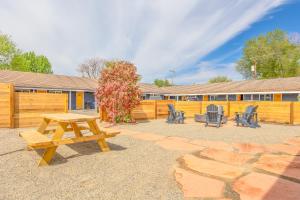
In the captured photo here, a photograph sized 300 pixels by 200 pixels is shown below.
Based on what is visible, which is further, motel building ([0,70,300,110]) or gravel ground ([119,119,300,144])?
motel building ([0,70,300,110])

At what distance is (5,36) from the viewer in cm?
3728

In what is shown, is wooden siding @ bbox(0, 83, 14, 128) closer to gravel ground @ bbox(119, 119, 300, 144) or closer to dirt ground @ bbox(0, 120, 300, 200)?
dirt ground @ bbox(0, 120, 300, 200)

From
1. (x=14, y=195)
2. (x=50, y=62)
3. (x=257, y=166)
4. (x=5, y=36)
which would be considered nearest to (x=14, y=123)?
(x=14, y=195)

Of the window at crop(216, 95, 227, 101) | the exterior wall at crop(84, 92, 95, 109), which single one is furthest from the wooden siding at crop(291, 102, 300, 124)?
the exterior wall at crop(84, 92, 95, 109)

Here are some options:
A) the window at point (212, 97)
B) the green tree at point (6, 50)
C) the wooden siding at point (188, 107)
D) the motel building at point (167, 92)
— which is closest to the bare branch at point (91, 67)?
the green tree at point (6, 50)

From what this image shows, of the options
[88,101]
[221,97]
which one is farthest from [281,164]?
[88,101]

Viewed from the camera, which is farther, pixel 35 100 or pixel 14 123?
pixel 35 100

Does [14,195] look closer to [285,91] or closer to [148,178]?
[148,178]

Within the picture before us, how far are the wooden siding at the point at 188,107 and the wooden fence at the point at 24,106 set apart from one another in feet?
28.2

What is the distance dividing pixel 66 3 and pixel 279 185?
12243 millimetres

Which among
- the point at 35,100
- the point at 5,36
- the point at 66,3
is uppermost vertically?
the point at 5,36

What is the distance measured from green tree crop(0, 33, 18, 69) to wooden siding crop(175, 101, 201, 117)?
3670cm

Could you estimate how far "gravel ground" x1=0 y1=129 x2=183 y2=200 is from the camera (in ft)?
10.1

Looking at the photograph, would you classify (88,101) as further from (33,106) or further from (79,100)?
(33,106)
